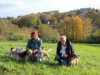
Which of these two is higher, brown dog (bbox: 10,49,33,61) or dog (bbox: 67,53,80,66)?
brown dog (bbox: 10,49,33,61)

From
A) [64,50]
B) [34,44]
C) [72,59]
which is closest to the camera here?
[72,59]

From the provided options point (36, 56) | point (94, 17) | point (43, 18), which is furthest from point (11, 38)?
point (43, 18)

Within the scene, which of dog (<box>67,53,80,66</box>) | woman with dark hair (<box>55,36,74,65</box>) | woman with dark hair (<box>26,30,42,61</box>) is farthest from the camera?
woman with dark hair (<box>26,30,42,61</box>)

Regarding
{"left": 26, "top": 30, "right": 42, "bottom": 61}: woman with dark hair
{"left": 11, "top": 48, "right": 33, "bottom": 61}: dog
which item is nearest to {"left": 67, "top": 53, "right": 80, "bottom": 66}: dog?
{"left": 26, "top": 30, "right": 42, "bottom": 61}: woman with dark hair

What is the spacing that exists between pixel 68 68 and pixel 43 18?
3242 inches

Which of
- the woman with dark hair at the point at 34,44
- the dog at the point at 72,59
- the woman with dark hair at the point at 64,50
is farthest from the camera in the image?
the woman with dark hair at the point at 34,44

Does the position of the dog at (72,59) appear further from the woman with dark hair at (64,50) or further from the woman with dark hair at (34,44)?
the woman with dark hair at (34,44)

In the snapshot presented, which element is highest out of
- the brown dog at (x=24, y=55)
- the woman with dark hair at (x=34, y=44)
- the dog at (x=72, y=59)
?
the woman with dark hair at (x=34, y=44)

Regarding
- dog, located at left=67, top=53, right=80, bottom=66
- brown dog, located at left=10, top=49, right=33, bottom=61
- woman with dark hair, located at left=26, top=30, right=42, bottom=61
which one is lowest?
dog, located at left=67, top=53, right=80, bottom=66

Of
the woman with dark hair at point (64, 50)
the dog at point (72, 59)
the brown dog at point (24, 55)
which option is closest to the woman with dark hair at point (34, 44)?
the brown dog at point (24, 55)

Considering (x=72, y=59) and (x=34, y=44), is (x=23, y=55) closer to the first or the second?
(x=34, y=44)

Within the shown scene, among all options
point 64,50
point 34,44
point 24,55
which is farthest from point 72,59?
point 24,55

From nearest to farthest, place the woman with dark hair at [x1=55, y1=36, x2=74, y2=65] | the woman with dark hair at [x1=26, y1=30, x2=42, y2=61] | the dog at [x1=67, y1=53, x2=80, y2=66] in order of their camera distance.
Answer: the dog at [x1=67, y1=53, x2=80, y2=66] → the woman with dark hair at [x1=55, y1=36, x2=74, y2=65] → the woman with dark hair at [x1=26, y1=30, x2=42, y2=61]

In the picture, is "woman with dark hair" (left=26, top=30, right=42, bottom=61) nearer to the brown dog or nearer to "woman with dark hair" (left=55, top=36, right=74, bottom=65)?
the brown dog
